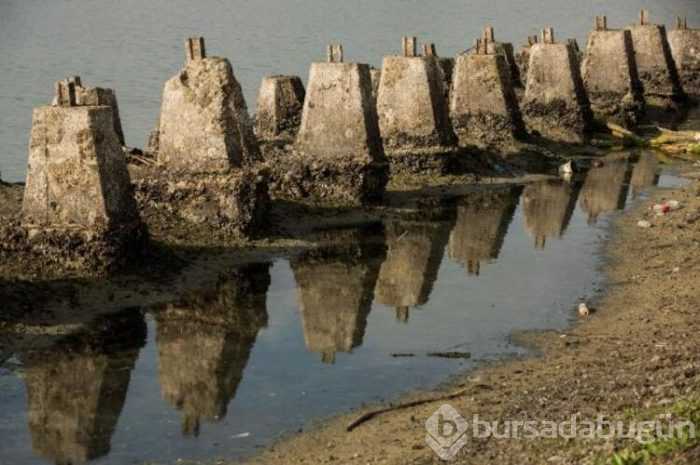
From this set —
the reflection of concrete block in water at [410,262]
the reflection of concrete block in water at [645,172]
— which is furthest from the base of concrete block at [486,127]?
the reflection of concrete block in water at [410,262]

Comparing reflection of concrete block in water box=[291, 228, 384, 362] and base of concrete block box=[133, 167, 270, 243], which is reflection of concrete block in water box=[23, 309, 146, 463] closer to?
reflection of concrete block in water box=[291, 228, 384, 362]

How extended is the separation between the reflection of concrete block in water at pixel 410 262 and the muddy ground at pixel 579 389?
2.28 metres

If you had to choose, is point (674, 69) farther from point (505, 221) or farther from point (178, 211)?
point (178, 211)

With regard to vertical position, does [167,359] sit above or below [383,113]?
below

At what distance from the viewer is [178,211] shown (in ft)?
58.9

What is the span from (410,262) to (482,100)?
9387 millimetres

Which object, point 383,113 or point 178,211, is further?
point 383,113

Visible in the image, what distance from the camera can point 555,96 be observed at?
29.0 meters

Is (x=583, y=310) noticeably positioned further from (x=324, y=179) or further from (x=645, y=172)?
(x=645, y=172)

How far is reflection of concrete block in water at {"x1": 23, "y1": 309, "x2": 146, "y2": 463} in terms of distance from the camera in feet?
37.2

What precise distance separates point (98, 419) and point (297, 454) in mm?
2066

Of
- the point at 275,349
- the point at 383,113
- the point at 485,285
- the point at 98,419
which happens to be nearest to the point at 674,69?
the point at 383,113

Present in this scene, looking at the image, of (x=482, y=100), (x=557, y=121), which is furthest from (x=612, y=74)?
(x=482, y=100)

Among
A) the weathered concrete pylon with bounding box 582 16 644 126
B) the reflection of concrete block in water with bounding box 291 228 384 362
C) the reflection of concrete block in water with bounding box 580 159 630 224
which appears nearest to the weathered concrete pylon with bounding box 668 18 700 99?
the weathered concrete pylon with bounding box 582 16 644 126
